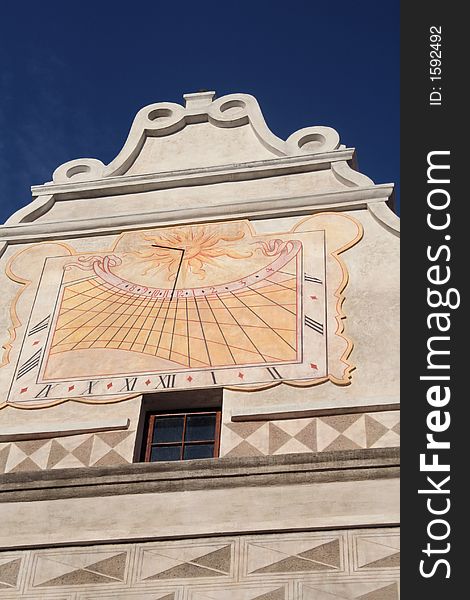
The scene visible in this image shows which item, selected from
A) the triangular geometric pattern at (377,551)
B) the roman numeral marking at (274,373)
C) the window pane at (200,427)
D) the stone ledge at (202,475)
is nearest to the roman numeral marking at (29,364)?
the stone ledge at (202,475)

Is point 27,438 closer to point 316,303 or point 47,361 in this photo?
point 47,361

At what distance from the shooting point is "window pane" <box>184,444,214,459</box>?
938cm

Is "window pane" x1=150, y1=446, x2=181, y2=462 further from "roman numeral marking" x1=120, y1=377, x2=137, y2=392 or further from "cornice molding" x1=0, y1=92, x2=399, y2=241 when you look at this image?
"cornice molding" x1=0, y1=92, x2=399, y2=241

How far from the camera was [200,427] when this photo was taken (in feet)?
31.5

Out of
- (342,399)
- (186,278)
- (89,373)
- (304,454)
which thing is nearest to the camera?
(304,454)

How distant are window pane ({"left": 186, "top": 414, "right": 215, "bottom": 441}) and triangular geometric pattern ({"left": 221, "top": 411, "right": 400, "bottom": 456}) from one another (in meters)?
0.25

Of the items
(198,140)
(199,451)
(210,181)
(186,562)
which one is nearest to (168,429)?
(199,451)

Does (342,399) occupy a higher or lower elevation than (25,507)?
higher

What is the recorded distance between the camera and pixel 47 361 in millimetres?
10211

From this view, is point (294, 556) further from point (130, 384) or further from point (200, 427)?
point (130, 384)

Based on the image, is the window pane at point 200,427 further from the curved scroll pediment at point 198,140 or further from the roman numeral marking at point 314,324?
the curved scroll pediment at point 198,140

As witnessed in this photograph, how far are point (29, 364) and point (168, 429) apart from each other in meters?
1.38

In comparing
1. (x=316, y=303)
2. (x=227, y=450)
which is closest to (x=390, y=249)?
(x=316, y=303)

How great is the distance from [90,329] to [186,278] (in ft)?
3.17
